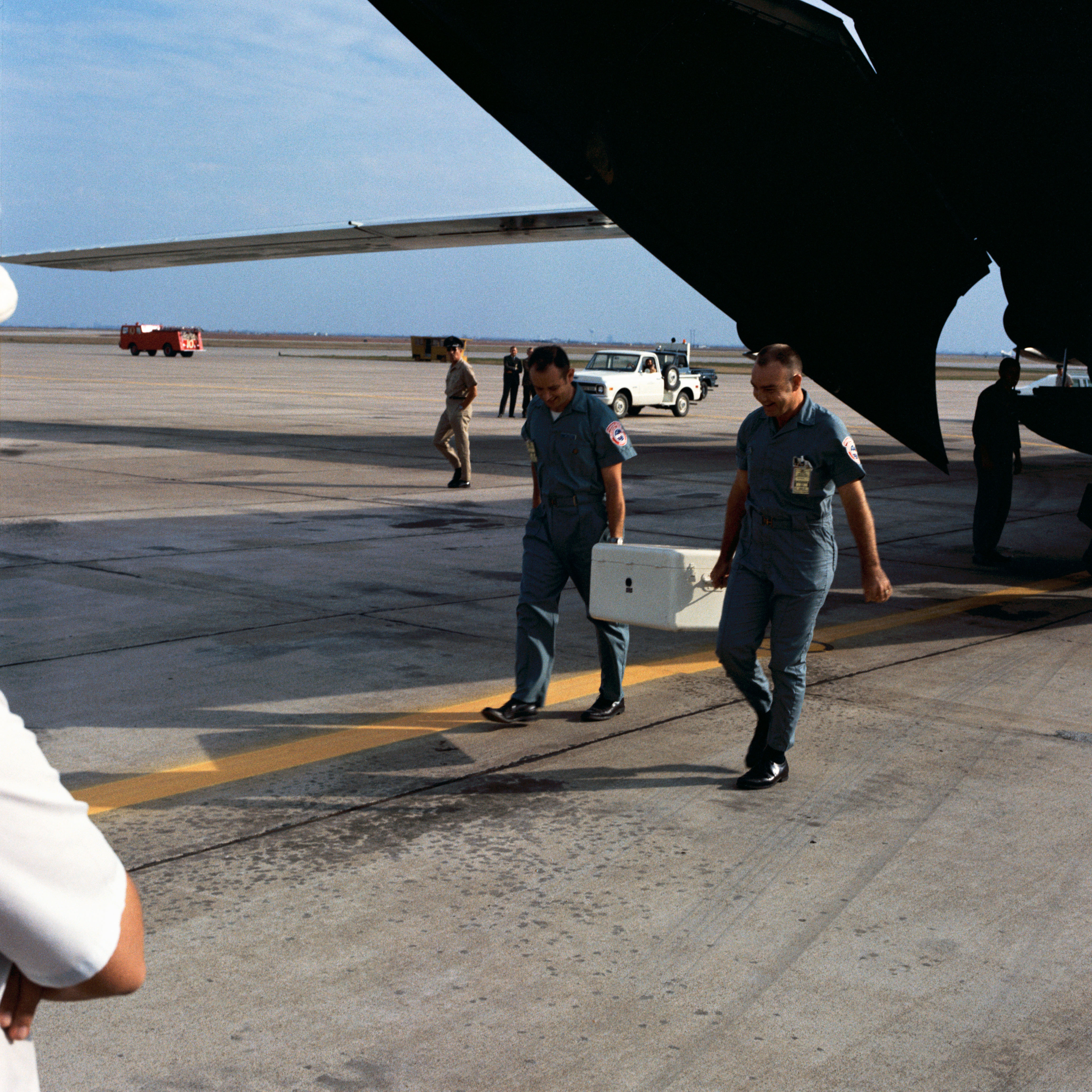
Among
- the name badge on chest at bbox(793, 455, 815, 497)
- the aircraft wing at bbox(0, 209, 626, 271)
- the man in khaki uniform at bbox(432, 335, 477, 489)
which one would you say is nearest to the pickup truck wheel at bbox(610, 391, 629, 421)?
the aircraft wing at bbox(0, 209, 626, 271)

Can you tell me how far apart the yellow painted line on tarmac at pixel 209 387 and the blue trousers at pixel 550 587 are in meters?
30.5

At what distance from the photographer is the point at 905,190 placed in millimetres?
10648

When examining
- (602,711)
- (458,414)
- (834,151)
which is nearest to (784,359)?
(602,711)

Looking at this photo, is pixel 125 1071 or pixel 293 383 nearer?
pixel 125 1071

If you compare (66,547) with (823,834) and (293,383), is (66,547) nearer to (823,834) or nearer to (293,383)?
(823,834)

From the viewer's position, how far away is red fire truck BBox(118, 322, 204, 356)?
2913 inches

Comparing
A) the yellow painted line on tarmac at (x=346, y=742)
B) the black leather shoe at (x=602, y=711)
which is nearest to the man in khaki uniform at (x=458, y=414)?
the yellow painted line on tarmac at (x=346, y=742)

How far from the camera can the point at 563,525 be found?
6.11m

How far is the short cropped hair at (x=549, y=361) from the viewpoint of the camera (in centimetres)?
597

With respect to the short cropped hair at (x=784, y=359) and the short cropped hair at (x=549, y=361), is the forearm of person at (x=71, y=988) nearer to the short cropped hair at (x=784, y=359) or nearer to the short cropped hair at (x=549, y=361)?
the short cropped hair at (x=784, y=359)

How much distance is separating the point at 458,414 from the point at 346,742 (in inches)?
388

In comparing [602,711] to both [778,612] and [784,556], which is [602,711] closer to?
[778,612]

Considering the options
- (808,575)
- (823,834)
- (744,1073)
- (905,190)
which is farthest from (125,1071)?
(905,190)

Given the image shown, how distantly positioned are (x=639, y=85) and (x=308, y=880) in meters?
6.81
